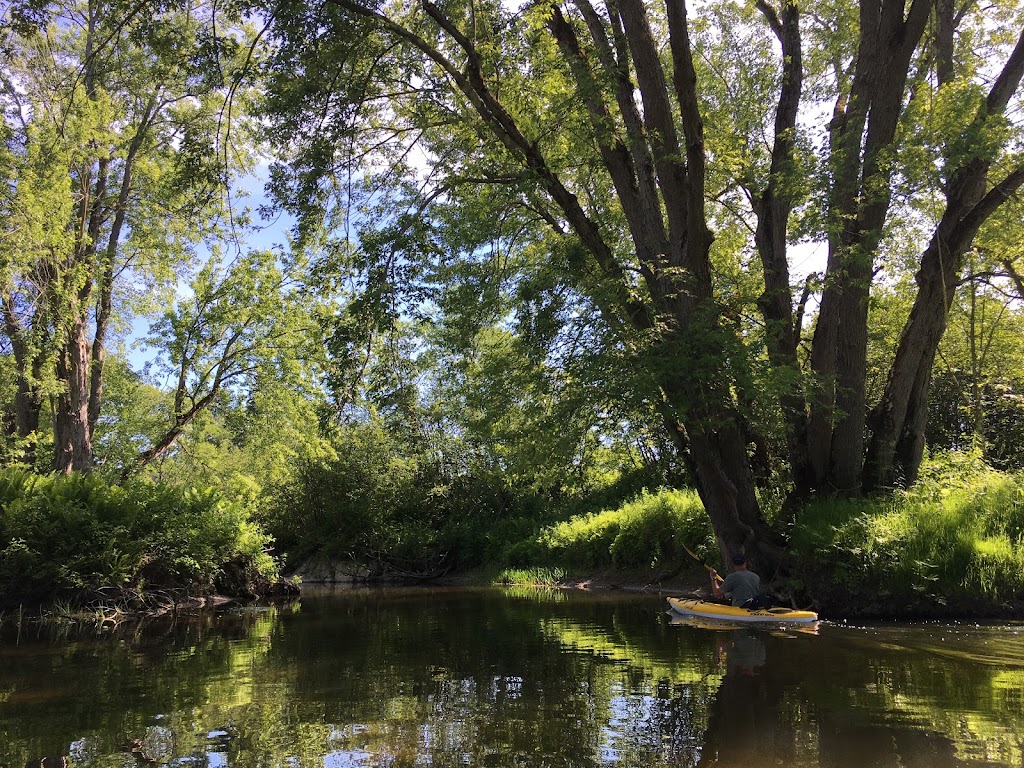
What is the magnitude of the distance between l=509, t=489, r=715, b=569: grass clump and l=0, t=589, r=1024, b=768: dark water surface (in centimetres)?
556

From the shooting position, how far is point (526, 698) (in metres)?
6.02

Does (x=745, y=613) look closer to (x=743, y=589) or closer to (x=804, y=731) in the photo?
(x=743, y=589)

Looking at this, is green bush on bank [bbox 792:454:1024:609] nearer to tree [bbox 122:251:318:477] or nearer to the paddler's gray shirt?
the paddler's gray shirt

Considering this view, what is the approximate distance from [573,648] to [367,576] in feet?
65.2

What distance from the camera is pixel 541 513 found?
87.9ft

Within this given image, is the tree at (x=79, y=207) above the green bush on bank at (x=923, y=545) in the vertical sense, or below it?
above

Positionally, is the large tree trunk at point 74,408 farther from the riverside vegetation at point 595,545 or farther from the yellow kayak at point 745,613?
the yellow kayak at point 745,613

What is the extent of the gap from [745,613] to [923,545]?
273 cm

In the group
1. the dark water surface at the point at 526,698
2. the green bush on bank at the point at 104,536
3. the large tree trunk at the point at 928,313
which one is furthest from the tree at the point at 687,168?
the green bush on bank at the point at 104,536

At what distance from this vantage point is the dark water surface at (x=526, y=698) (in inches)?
180

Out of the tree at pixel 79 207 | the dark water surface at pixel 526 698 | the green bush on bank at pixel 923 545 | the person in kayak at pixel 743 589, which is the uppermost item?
the tree at pixel 79 207

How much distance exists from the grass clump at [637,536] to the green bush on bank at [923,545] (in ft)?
12.1

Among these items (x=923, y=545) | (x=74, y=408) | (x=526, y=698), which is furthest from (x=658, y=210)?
(x=74, y=408)

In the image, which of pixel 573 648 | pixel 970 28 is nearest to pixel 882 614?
pixel 573 648
